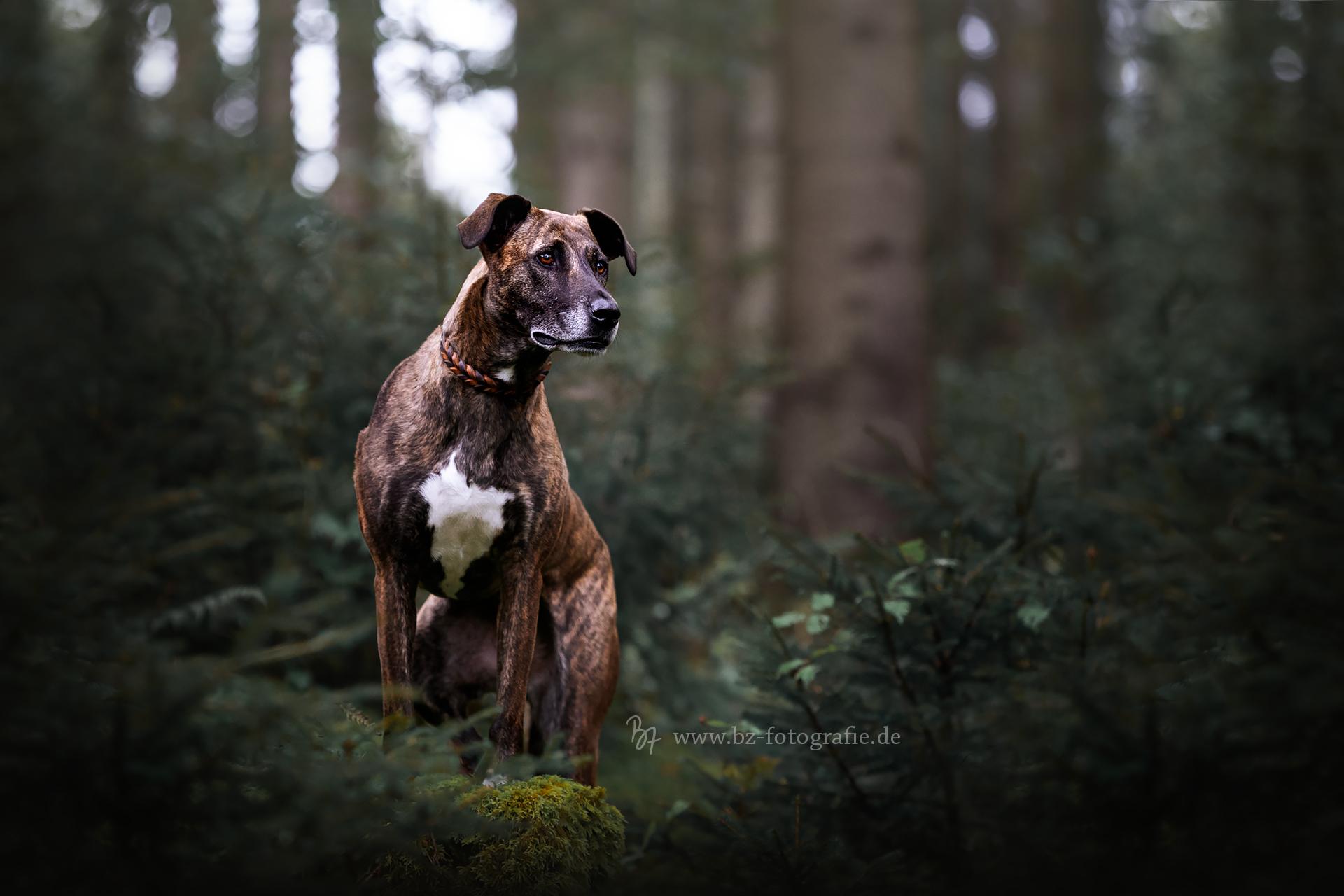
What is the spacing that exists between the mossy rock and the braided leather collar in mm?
1303

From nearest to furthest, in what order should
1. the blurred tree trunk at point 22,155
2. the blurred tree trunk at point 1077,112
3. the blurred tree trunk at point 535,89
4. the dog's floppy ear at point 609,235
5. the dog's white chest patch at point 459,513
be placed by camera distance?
the dog's white chest patch at point 459,513, the dog's floppy ear at point 609,235, the blurred tree trunk at point 22,155, the blurred tree trunk at point 535,89, the blurred tree trunk at point 1077,112

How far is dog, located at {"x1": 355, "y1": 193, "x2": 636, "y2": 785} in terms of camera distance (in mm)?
3359

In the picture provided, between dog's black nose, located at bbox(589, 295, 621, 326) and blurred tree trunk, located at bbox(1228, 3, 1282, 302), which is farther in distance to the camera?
blurred tree trunk, located at bbox(1228, 3, 1282, 302)

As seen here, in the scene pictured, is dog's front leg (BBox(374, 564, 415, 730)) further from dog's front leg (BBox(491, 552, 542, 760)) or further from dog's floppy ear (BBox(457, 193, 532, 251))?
dog's floppy ear (BBox(457, 193, 532, 251))

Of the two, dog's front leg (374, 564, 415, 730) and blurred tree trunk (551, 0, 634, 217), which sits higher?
blurred tree trunk (551, 0, 634, 217)

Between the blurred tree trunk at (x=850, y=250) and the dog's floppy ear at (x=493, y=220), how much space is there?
18.2 ft

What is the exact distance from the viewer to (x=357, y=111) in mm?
12664

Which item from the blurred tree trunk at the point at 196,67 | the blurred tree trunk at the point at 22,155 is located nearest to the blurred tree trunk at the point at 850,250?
the blurred tree trunk at the point at 22,155

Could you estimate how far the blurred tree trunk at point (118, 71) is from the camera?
12039 millimetres

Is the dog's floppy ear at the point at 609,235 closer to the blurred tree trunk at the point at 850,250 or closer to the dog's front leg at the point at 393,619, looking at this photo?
the dog's front leg at the point at 393,619

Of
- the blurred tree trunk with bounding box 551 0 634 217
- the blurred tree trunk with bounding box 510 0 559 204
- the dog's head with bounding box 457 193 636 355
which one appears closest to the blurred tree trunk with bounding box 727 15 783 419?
the blurred tree trunk with bounding box 551 0 634 217

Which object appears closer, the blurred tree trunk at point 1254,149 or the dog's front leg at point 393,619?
the dog's front leg at point 393,619

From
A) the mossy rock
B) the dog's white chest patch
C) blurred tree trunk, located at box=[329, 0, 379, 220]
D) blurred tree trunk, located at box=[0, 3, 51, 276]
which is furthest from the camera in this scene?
blurred tree trunk, located at box=[329, 0, 379, 220]

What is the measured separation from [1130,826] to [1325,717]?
0.58m
